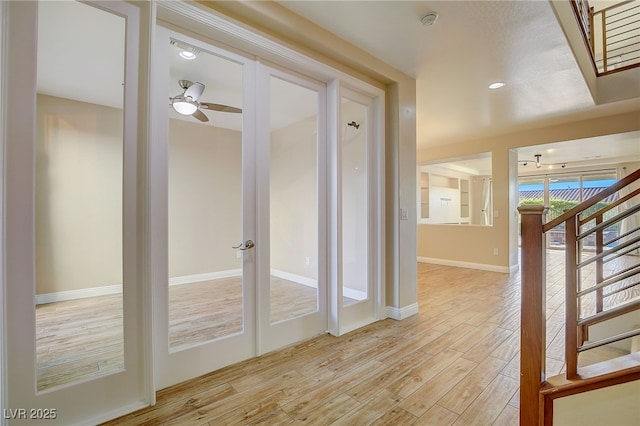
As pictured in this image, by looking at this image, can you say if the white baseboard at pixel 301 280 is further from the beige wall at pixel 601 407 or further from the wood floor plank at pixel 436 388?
the beige wall at pixel 601 407

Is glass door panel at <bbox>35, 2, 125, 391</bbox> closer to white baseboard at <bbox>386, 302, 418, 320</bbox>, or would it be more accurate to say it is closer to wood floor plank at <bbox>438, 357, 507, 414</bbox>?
wood floor plank at <bbox>438, 357, 507, 414</bbox>

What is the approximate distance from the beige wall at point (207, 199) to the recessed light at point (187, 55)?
0.48m

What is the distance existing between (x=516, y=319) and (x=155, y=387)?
350cm

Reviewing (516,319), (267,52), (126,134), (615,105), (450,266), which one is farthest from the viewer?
(450,266)

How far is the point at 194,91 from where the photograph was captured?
2.27 metres

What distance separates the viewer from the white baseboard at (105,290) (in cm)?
157

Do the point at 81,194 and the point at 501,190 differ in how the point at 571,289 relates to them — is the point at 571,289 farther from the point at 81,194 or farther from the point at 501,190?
the point at 501,190

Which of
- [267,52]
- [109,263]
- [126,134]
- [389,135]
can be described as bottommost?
[109,263]

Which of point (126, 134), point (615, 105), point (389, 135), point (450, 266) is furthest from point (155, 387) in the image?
point (615, 105)

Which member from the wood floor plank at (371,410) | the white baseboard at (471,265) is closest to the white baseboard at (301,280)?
the wood floor plank at (371,410)

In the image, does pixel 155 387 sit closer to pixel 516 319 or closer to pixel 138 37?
pixel 138 37

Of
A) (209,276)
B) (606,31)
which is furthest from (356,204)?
(606,31)

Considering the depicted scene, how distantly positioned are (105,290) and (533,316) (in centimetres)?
251

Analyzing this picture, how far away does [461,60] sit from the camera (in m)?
2.82
